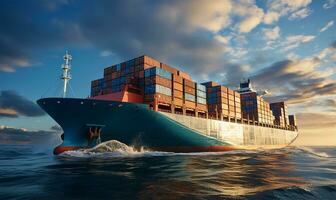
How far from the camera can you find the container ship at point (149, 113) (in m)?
25.5

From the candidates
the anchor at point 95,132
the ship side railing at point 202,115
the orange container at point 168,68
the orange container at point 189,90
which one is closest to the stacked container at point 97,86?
the orange container at point 168,68

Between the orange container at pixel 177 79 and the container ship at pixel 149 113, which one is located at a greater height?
the orange container at pixel 177 79

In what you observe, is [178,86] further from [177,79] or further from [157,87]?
[157,87]

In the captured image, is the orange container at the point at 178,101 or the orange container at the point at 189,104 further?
the orange container at the point at 189,104

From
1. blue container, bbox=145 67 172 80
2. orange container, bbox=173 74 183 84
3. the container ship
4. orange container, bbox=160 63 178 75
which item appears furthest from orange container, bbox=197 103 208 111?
blue container, bbox=145 67 172 80

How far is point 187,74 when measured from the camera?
137 ft

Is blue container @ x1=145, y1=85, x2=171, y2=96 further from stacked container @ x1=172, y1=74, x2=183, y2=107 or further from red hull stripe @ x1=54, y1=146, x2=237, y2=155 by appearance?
red hull stripe @ x1=54, y1=146, x2=237, y2=155

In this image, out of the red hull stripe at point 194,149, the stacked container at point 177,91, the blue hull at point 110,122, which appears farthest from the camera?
the stacked container at point 177,91

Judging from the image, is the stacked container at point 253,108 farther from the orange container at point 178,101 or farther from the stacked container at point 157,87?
the stacked container at point 157,87

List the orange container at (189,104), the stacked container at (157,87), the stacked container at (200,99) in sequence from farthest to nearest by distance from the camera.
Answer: the stacked container at (200,99)
the orange container at (189,104)
the stacked container at (157,87)

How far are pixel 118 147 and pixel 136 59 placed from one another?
14432 mm

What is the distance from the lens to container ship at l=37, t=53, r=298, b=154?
2553cm

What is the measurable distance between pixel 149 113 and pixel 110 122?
4.90 metres

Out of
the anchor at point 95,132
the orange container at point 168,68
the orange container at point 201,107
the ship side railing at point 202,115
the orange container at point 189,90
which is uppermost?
the orange container at point 168,68
